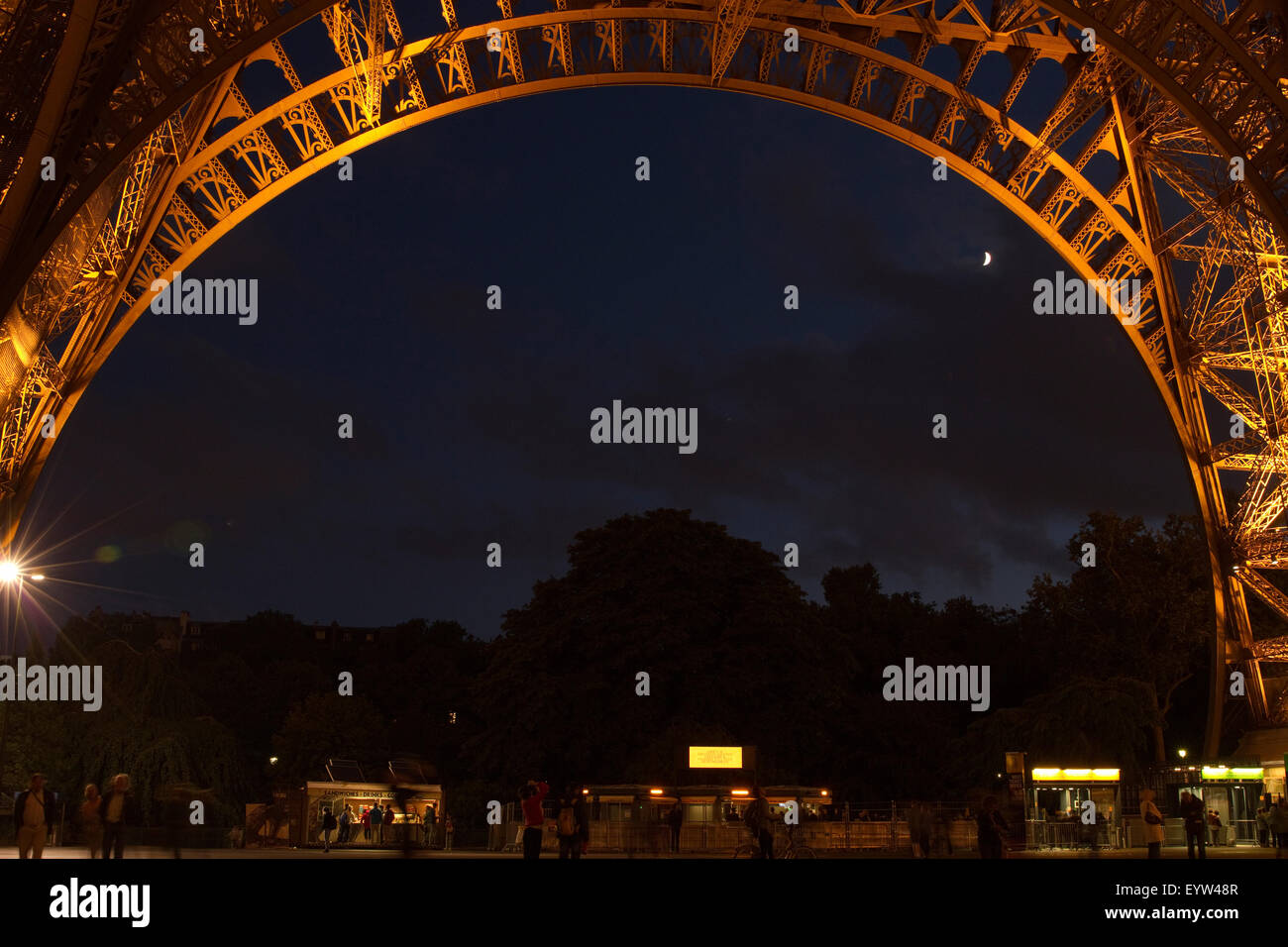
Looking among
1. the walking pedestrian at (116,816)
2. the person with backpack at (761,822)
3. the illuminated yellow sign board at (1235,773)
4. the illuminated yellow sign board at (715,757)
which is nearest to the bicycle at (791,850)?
the person with backpack at (761,822)

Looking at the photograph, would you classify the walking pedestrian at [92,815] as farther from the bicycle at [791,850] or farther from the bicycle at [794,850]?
the bicycle at [794,850]

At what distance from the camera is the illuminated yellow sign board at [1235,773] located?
115 feet

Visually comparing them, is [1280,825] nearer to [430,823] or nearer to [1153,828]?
[1153,828]

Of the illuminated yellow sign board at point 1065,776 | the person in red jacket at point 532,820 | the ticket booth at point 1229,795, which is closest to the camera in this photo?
the person in red jacket at point 532,820

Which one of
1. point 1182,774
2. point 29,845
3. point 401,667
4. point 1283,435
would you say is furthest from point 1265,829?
point 401,667

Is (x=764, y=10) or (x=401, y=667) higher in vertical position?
(x=764, y=10)

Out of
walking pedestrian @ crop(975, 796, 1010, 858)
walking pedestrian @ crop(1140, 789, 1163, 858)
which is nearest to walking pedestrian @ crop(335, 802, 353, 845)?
walking pedestrian @ crop(975, 796, 1010, 858)

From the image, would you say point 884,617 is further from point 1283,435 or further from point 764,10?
point 764,10

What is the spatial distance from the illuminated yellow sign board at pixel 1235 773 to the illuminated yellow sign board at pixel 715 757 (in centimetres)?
1329

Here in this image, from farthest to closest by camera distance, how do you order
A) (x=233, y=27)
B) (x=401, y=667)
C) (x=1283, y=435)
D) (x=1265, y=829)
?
1. (x=401, y=667)
2. (x=1265, y=829)
3. (x=1283, y=435)
4. (x=233, y=27)

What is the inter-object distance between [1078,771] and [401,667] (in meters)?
49.6

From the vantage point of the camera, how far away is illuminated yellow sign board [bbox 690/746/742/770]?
37469 millimetres

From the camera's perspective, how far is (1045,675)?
60656 millimetres

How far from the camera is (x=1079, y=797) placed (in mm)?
36000
